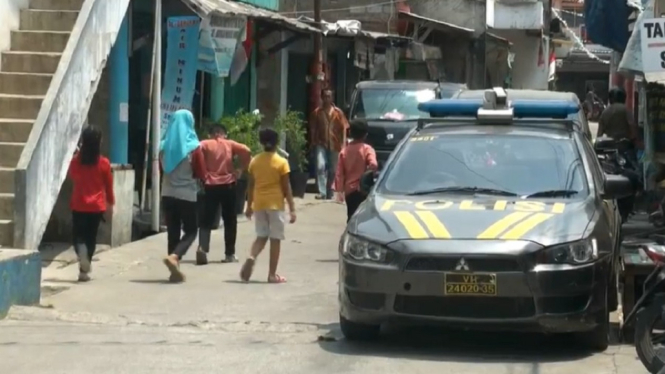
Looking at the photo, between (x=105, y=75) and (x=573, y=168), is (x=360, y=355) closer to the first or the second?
(x=573, y=168)

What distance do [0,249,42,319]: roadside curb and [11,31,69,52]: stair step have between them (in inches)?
159

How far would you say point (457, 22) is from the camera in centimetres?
3538

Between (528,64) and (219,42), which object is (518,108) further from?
(528,64)

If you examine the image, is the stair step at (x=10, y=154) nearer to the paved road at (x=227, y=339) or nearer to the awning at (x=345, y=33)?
the paved road at (x=227, y=339)

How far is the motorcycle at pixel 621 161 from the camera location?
A: 1515 cm

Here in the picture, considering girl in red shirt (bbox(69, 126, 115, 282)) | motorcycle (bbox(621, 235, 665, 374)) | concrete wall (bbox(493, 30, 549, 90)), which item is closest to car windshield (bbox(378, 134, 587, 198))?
motorcycle (bbox(621, 235, 665, 374))

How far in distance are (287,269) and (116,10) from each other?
3764 mm

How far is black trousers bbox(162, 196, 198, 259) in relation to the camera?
13477mm

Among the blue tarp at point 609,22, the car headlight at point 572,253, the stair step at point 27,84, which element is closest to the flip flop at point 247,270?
the stair step at point 27,84

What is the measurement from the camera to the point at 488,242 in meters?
8.86

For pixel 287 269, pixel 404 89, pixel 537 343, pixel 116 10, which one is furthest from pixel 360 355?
pixel 404 89

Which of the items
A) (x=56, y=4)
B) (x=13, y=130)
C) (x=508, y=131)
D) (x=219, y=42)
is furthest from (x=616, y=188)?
(x=219, y=42)

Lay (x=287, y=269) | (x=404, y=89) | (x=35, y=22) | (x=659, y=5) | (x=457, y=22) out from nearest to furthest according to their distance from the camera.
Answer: (x=659, y=5)
(x=287, y=269)
(x=35, y=22)
(x=404, y=89)
(x=457, y=22)

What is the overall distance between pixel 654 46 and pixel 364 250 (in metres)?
3.52
